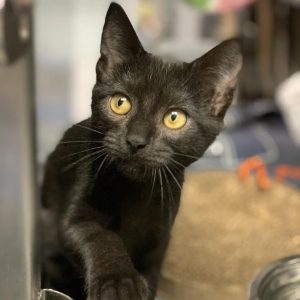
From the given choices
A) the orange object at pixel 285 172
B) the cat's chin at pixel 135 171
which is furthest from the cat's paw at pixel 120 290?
the orange object at pixel 285 172

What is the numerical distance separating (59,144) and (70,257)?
0.19 m

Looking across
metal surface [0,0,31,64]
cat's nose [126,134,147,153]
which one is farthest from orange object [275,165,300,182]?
metal surface [0,0,31,64]

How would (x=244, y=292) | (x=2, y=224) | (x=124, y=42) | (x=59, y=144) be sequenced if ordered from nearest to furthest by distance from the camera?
(x=2, y=224), (x=124, y=42), (x=59, y=144), (x=244, y=292)

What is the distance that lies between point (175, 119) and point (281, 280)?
365 millimetres

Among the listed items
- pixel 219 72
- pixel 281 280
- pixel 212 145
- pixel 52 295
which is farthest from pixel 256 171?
pixel 52 295

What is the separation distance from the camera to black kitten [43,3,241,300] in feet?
2.49

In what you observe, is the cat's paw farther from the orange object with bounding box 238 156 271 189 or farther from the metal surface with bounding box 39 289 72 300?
the orange object with bounding box 238 156 271 189

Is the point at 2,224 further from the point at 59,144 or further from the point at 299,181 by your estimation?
the point at 299,181

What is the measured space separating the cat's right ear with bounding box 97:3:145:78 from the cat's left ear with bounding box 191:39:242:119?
93mm

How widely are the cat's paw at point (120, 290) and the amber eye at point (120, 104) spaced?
231 millimetres

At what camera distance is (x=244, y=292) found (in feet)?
3.50

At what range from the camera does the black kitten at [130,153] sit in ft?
2.49

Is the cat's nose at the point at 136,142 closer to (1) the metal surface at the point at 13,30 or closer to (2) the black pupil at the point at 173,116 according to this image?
(2) the black pupil at the point at 173,116

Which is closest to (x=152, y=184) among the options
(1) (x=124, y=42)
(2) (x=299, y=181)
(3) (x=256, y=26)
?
(1) (x=124, y=42)
